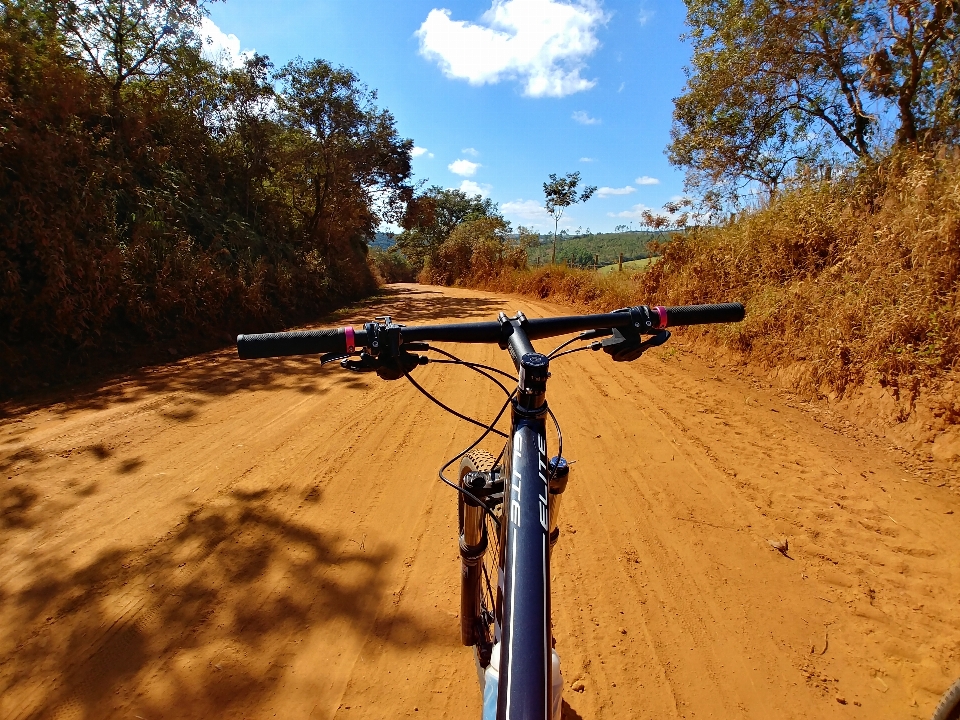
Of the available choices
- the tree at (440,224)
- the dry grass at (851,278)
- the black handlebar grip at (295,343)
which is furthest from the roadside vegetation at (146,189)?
the tree at (440,224)

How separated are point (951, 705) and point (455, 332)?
8.18 feet

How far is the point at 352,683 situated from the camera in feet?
7.77

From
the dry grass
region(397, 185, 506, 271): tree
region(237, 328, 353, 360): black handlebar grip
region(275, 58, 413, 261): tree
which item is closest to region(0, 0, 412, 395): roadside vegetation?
region(275, 58, 413, 261): tree

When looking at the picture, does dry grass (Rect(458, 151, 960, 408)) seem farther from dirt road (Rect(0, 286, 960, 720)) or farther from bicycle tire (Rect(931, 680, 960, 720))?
bicycle tire (Rect(931, 680, 960, 720))

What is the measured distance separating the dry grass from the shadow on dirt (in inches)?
224

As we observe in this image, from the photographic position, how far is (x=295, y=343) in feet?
4.51

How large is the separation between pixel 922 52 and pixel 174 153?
558 inches

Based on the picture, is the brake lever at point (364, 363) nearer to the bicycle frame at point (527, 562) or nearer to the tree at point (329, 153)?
the bicycle frame at point (527, 562)

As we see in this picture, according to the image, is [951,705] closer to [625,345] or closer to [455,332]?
[625,345]

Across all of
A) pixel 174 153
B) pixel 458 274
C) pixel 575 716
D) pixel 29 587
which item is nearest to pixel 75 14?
pixel 174 153

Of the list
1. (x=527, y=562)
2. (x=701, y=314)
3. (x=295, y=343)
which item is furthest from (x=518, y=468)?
(x=701, y=314)

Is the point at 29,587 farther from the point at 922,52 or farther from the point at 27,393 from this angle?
the point at 922,52

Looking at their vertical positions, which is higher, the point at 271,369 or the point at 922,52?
the point at 922,52

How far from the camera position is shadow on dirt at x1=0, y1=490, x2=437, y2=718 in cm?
228
